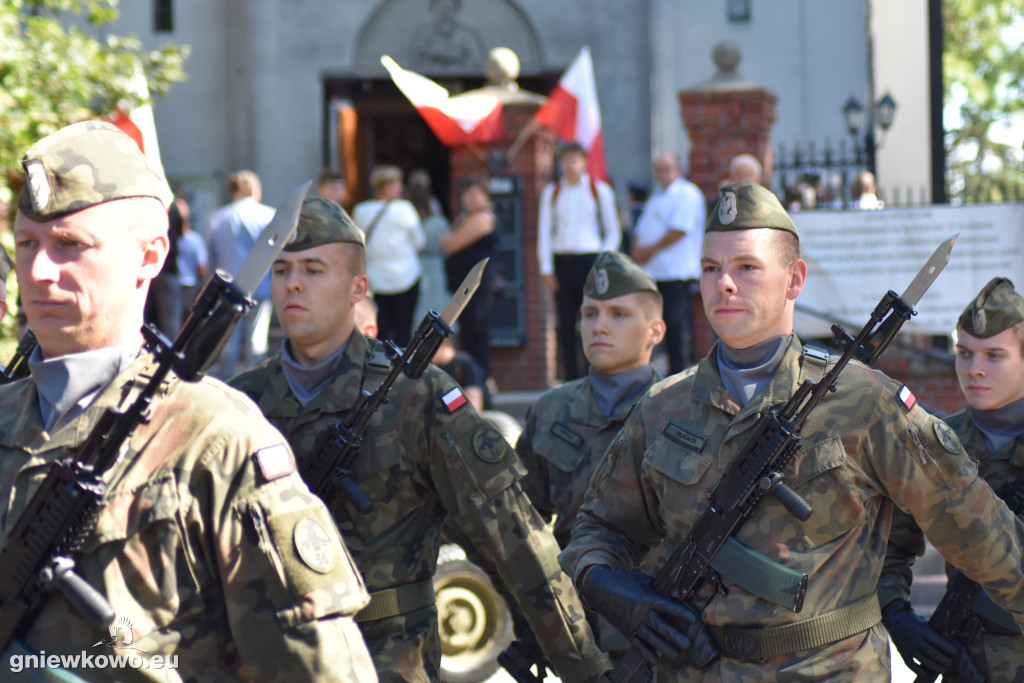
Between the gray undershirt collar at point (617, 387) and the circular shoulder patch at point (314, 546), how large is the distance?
10.0 ft

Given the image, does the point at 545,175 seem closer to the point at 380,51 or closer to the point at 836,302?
the point at 836,302

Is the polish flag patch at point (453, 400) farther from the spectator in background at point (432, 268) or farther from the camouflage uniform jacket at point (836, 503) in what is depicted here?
the spectator in background at point (432, 268)

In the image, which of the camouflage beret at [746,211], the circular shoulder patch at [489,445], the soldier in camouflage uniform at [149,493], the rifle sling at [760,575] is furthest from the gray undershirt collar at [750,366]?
the soldier in camouflage uniform at [149,493]

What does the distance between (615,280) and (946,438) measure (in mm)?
2346

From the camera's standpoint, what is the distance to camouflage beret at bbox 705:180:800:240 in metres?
3.63

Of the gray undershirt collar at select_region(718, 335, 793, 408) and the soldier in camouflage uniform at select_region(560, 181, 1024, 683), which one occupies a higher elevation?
the gray undershirt collar at select_region(718, 335, 793, 408)

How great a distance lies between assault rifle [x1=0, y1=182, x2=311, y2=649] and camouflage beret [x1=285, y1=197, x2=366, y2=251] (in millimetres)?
2052

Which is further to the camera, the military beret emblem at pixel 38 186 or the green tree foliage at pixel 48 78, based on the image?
the green tree foliage at pixel 48 78

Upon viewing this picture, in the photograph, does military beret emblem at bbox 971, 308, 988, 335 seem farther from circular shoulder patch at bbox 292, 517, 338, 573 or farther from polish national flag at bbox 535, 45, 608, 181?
polish national flag at bbox 535, 45, 608, 181

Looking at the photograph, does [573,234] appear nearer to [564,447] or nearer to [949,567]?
[564,447]

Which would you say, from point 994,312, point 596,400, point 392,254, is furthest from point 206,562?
point 392,254

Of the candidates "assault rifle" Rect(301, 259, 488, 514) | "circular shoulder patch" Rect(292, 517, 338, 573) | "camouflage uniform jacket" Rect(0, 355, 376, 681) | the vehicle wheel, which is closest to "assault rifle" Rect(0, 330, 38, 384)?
"assault rifle" Rect(301, 259, 488, 514)

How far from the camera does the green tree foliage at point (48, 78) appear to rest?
8.77 meters

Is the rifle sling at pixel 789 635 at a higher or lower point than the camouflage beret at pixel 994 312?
lower
